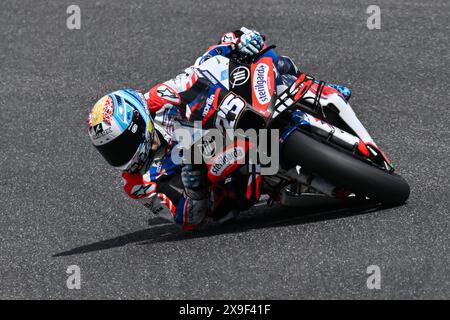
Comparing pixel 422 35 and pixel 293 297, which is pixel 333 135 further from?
pixel 422 35

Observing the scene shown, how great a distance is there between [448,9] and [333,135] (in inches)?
218

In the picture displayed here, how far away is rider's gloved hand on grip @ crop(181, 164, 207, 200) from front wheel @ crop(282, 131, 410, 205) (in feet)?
2.30

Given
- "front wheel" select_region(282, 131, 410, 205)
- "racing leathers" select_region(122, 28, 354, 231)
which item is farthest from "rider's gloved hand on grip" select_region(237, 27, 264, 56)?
"front wheel" select_region(282, 131, 410, 205)

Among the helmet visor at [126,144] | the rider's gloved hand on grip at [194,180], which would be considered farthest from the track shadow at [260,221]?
the helmet visor at [126,144]

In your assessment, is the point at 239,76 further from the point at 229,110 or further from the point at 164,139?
the point at 164,139

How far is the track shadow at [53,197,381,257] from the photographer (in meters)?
7.70

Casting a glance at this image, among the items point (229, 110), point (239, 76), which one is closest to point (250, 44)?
point (239, 76)

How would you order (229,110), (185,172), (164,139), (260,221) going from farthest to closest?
(260,221) < (164,139) < (185,172) < (229,110)

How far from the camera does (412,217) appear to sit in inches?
293

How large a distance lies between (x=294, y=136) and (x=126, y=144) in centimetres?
120

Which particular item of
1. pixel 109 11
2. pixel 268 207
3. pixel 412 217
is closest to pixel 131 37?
pixel 109 11

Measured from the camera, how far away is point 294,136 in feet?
23.7

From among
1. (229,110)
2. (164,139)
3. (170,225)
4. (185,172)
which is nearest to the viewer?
(229,110)

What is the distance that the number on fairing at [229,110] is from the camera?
23.8ft
